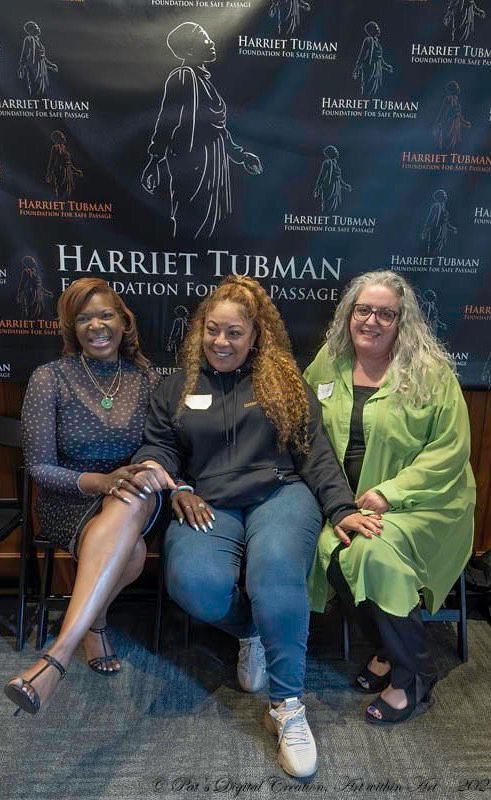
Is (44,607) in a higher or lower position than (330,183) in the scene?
lower

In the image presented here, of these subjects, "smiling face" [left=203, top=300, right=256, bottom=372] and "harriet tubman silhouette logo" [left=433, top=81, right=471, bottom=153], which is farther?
"harriet tubman silhouette logo" [left=433, top=81, right=471, bottom=153]

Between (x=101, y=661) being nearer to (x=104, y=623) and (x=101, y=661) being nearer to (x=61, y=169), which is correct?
(x=104, y=623)

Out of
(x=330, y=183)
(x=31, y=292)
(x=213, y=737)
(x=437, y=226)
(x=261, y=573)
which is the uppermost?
(x=330, y=183)

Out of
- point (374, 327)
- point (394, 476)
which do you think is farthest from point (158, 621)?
point (374, 327)

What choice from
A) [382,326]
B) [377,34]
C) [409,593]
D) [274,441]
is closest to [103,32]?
[377,34]

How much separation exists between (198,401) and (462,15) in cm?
174

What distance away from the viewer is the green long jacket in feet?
6.56

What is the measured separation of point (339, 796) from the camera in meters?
1.70

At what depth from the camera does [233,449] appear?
211cm

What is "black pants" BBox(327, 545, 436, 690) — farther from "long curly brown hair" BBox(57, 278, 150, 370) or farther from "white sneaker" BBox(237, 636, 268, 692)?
"long curly brown hair" BBox(57, 278, 150, 370)

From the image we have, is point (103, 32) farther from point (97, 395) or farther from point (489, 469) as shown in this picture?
point (489, 469)

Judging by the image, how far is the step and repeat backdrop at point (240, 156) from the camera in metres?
2.17

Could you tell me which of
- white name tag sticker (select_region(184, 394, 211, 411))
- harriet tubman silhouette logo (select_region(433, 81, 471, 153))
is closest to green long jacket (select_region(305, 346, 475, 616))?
white name tag sticker (select_region(184, 394, 211, 411))

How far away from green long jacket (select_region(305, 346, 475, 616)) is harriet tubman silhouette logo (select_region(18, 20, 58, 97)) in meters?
1.58
